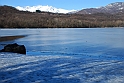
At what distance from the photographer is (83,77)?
9023mm

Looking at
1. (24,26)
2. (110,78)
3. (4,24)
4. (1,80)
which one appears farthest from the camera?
(24,26)

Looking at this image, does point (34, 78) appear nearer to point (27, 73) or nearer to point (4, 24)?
point (27, 73)

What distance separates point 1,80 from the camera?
321 inches

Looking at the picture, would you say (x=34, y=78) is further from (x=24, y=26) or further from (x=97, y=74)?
(x=24, y=26)

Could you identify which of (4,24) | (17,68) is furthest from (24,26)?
(17,68)

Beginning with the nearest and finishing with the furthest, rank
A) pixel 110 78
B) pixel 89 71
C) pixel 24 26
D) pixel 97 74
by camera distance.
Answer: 1. pixel 110 78
2. pixel 97 74
3. pixel 89 71
4. pixel 24 26

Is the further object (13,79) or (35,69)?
(35,69)

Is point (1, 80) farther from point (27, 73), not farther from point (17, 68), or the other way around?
point (17, 68)

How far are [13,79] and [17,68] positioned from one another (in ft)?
7.25

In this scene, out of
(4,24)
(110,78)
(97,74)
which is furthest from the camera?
(4,24)

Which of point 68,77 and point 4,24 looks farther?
point 4,24

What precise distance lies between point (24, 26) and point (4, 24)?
960cm

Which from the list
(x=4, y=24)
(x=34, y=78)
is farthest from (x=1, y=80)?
(x=4, y=24)

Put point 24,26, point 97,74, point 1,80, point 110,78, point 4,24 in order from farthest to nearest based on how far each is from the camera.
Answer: point 24,26 < point 4,24 < point 97,74 < point 110,78 < point 1,80
